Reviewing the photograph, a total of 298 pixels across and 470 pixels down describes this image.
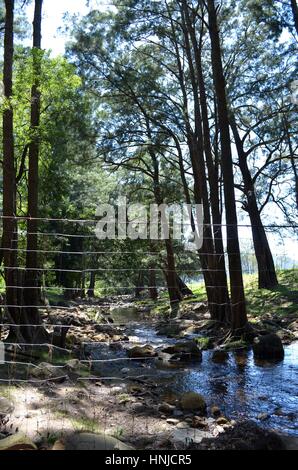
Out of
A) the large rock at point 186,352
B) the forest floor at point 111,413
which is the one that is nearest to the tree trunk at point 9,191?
the forest floor at point 111,413

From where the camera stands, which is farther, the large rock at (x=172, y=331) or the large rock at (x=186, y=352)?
the large rock at (x=172, y=331)

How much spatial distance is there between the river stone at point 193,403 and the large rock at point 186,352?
3054 mm

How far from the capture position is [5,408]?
431 cm

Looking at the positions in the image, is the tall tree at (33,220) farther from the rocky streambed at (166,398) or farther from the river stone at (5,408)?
the river stone at (5,408)

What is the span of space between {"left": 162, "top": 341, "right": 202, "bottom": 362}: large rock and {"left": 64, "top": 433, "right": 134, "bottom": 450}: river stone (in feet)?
16.4

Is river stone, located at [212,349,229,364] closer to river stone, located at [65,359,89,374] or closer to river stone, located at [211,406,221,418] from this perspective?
river stone, located at [65,359,89,374]

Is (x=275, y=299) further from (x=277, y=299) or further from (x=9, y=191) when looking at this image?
(x=9, y=191)

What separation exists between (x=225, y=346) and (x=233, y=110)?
845 cm

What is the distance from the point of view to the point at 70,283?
29.1 m

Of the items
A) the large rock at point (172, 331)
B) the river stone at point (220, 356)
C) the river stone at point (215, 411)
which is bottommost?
the river stone at point (215, 411)

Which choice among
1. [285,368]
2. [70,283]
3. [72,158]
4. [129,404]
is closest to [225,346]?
[285,368]

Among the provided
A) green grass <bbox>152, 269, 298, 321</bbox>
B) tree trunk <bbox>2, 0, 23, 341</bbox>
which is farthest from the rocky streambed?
green grass <bbox>152, 269, 298, 321</bbox>

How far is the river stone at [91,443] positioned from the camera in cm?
341

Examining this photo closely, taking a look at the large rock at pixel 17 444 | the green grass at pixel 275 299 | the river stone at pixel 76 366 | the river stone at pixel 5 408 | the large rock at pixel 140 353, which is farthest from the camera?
the green grass at pixel 275 299
